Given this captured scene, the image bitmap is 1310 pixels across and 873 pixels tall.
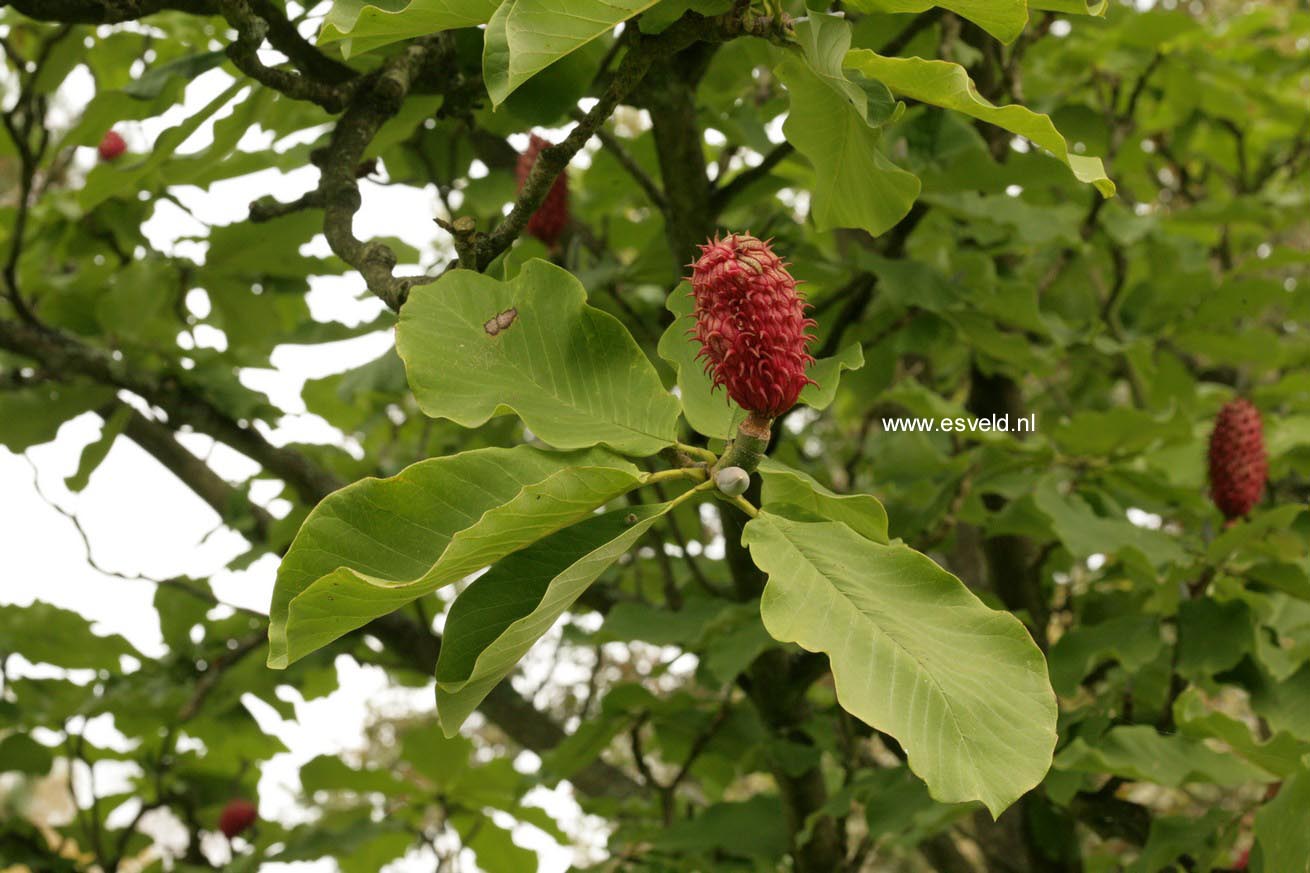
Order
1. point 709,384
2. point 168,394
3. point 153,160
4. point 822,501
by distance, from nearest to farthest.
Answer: point 822,501
point 709,384
point 153,160
point 168,394

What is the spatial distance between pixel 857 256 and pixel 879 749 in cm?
197

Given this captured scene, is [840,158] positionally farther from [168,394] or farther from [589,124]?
[168,394]

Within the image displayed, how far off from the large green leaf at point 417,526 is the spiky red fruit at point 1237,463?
3.92 ft

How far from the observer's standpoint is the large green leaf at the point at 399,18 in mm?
869

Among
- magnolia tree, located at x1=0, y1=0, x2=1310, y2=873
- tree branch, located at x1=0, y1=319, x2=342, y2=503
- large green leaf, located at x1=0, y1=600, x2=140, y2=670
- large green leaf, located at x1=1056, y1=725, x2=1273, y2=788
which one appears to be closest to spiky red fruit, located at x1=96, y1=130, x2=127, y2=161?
magnolia tree, located at x1=0, y1=0, x2=1310, y2=873

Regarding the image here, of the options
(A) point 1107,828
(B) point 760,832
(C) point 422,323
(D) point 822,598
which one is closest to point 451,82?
(C) point 422,323

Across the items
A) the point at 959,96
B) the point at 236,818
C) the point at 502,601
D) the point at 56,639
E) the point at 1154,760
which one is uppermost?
the point at 959,96

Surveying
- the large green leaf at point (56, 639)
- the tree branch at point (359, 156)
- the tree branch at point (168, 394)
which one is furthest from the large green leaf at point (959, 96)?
the large green leaf at point (56, 639)

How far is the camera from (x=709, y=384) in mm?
960

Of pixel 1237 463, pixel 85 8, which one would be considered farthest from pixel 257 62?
pixel 1237 463

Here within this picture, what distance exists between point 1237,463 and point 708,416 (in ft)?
3.56

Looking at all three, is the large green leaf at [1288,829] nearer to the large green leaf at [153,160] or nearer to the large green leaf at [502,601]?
the large green leaf at [502,601]

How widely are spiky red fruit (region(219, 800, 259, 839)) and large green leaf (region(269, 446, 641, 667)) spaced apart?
2044 mm

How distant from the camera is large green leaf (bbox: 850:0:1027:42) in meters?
0.81
